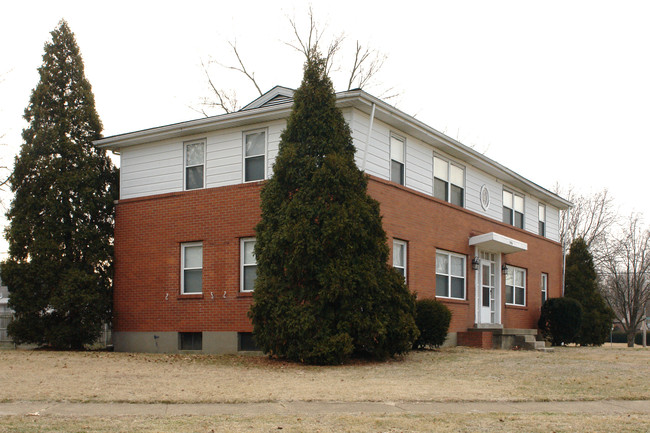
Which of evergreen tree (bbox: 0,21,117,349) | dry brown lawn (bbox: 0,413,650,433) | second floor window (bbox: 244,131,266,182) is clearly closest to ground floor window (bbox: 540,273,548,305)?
second floor window (bbox: 244,131,266,182)

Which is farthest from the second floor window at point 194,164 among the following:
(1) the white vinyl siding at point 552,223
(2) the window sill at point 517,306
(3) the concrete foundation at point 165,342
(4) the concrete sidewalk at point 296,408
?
(1) the white vinyl siding at point 552,223

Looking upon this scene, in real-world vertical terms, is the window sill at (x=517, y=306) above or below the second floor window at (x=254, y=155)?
below

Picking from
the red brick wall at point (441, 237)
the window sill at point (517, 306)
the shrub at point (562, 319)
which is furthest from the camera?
the shrub at point (562, 319)

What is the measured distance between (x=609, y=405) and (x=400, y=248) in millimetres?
10372

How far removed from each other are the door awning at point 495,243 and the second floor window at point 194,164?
29.1ft

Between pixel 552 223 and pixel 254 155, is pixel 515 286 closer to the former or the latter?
pixel 552 223

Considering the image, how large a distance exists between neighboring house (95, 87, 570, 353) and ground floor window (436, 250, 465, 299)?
0.11 feet

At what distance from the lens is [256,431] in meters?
7.80

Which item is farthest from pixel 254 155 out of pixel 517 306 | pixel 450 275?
pixel 517 306

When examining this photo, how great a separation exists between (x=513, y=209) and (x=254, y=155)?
12.1 m

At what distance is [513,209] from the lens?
91.5 ft

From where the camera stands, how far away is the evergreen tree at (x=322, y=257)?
15164 mm

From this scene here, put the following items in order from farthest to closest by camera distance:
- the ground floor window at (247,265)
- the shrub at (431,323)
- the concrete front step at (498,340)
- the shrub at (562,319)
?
the shrub at (562,319)
the concrete front step at (498,340)
the ground floor window at (247,265)
the shrub at (431,323)

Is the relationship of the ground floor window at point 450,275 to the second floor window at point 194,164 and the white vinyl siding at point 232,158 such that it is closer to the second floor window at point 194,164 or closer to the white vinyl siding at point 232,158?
the white vinyl siding at point 232,158
